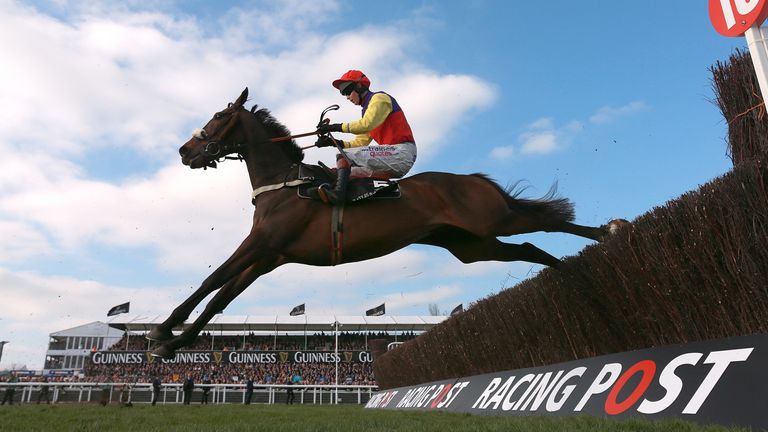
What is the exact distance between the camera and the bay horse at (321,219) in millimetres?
5129

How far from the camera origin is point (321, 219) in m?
5.18

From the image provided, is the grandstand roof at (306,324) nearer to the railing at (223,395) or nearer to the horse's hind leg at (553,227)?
the railing at (223,395)

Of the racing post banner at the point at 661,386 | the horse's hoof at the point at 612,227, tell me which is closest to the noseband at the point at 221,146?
the horse's hoof at the point at 612,227

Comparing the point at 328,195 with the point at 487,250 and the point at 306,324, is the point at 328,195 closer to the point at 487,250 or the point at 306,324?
the point at 487,250

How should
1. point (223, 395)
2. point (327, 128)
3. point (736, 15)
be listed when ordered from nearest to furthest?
point (736, 15)
point (327, 128)
point (223, 395)

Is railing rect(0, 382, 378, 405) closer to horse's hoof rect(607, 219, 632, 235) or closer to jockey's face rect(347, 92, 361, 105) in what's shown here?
horse's hoof rect(607, 219, 632, 235)

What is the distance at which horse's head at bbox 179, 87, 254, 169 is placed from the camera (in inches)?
222

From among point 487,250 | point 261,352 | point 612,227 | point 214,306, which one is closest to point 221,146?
point 214,306

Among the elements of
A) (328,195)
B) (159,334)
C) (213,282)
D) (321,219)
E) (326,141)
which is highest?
(326,141)

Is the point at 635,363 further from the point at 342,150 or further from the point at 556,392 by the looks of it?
the point at 342,150

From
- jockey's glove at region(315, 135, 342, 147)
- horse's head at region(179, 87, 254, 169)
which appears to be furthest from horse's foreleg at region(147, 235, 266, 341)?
jockey's glove at region(315, 135, 342, 147)

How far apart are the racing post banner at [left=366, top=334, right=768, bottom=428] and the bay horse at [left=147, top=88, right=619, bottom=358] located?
142 centimetres

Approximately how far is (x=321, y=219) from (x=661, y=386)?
121 inches

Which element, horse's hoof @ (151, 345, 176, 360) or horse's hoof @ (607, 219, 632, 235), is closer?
horse's hoof @ (151, 345, 176, 360)
